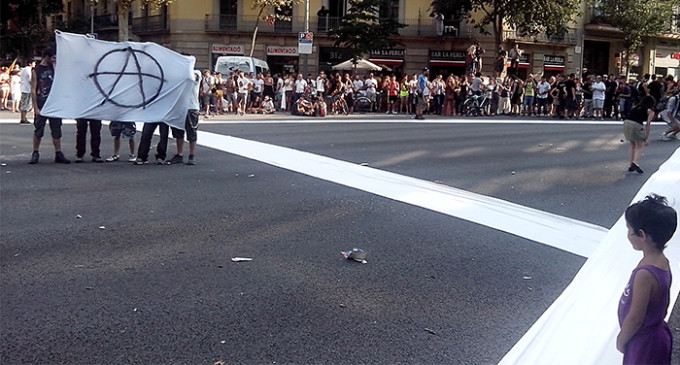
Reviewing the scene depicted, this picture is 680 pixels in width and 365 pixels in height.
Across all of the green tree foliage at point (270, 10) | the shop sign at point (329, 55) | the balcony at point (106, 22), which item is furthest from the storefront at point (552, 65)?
the balcony at point (106, 22)

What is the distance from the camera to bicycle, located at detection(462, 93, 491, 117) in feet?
101

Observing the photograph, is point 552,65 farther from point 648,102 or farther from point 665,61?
point 648,102

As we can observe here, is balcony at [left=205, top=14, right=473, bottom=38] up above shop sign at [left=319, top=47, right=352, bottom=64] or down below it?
above

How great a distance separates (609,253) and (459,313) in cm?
227

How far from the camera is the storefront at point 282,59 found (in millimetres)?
47750

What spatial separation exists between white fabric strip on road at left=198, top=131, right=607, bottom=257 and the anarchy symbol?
2.08 meters

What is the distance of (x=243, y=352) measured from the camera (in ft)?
15.4

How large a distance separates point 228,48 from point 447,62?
44.3ft

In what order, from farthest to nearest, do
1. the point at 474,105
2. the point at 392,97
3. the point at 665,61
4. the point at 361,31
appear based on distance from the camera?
the point at 665,61 → the point at 361,31 → the point at 392,97 → the point at 474,105

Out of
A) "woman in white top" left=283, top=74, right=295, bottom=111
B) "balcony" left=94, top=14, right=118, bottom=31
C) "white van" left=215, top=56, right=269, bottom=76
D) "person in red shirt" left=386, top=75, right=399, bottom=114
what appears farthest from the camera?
"balcony" left=94, top=14, right=118, bottom=31

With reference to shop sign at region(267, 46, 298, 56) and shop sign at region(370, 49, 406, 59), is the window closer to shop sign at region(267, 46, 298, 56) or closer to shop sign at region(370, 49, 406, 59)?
shop sign at region(370, 49, 406, 59)

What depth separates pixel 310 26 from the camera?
48.3m

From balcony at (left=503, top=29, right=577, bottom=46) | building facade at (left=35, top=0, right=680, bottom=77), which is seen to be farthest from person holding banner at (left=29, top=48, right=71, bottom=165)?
balcony at (left=503, top=29, right=577, bottom=46)

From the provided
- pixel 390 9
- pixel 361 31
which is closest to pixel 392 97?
pixel 361 31
